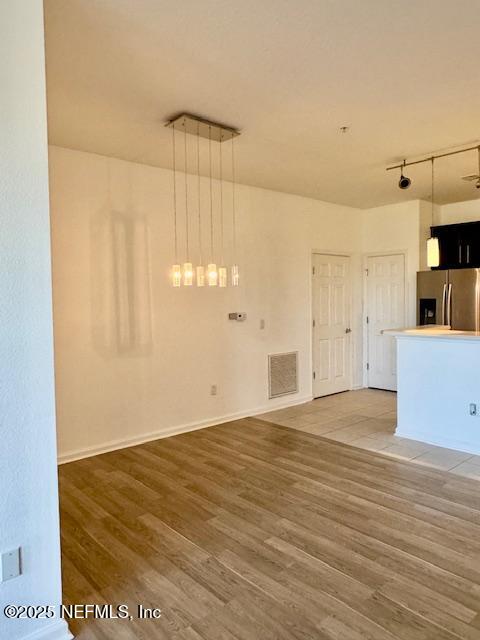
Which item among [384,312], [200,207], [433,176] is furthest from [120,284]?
[384,312]

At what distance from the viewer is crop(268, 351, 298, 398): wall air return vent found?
570 centimetres

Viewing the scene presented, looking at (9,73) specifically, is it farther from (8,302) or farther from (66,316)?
(66,316)

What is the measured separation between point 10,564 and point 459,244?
6.30 metres

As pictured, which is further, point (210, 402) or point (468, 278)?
point (468, 278)

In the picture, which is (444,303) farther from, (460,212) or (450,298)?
(460,212)

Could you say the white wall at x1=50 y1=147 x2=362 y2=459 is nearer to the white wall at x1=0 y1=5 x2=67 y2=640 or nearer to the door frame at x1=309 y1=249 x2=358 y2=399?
the door frame at x1=309 y1=249 x2=358 y2=399

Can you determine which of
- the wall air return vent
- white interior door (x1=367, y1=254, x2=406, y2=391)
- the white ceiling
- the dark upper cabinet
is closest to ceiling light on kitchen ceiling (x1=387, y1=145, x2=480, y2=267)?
the white ceiling

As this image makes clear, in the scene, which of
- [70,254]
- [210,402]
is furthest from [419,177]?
[70,254]

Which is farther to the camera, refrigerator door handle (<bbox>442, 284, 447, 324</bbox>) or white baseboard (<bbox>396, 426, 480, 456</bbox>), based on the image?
refrigerator door handle (<bbox>442, 284, 447, 324</bbox>)

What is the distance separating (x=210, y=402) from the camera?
5051 millimetres

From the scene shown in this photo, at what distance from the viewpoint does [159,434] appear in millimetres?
4605

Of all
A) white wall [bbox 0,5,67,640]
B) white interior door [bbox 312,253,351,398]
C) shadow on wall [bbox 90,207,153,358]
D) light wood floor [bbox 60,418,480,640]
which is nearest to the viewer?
white wall [bbox 0,5,67,640]

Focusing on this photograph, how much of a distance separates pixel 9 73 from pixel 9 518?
5.76 feet

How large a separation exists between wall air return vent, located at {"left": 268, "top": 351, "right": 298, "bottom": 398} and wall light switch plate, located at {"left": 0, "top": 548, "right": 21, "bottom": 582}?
13.5ft
